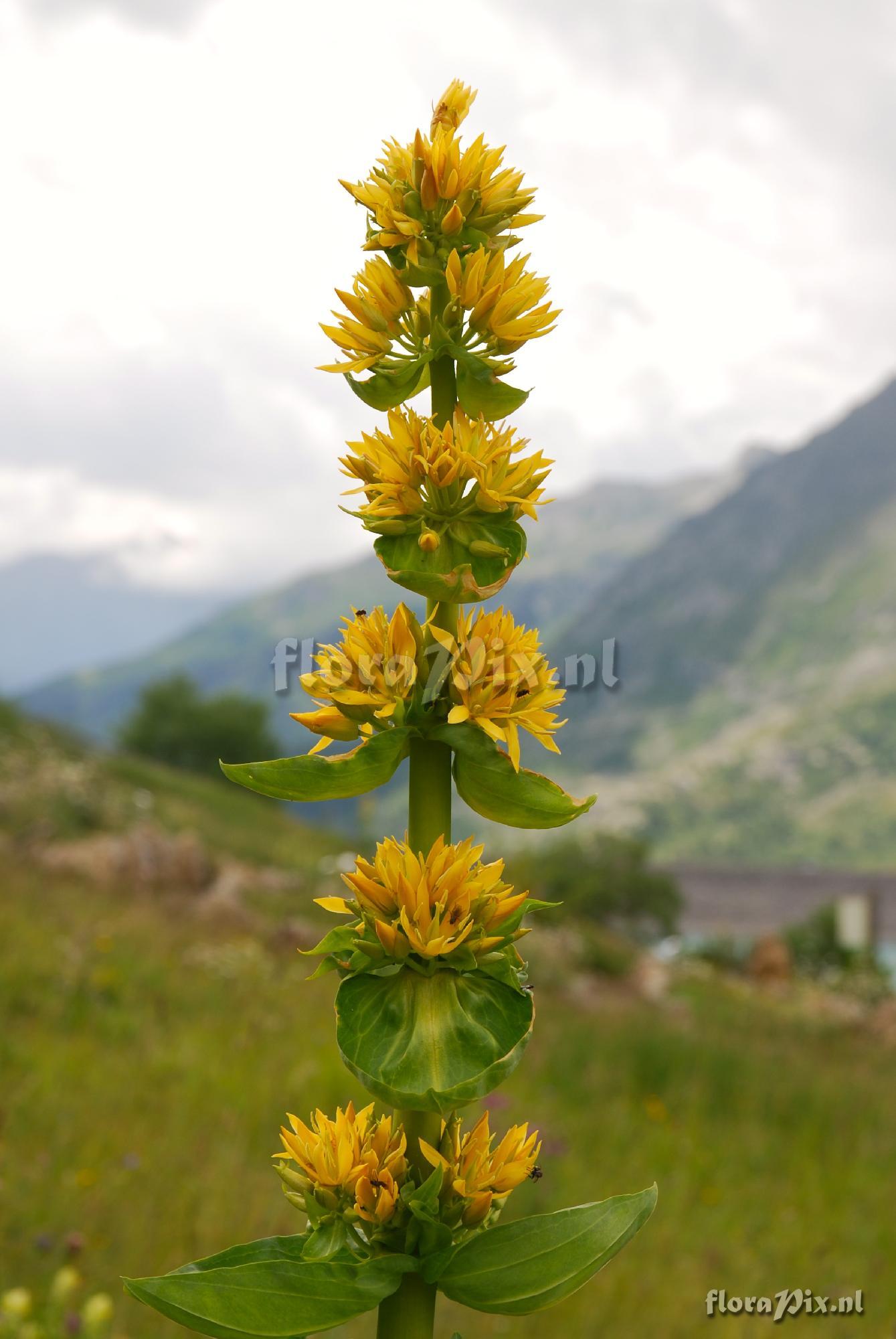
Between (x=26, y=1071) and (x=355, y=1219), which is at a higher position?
(x=355, y=1219)

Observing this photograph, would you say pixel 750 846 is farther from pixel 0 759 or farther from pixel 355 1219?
pixel 355 1219

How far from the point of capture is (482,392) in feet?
5.00

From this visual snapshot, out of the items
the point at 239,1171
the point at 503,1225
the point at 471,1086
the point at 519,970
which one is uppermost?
the point at 519,970

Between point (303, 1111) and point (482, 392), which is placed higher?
point (482, 392)

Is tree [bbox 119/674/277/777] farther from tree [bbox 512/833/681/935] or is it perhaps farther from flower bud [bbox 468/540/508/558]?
flower bud [bbox 468/540/508/558]

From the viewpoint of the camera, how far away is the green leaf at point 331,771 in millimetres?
1390

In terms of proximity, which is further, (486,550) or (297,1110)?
(297,1110)

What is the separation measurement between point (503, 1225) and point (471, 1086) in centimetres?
23

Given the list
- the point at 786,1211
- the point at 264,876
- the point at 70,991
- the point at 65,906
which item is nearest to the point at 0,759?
the point at 264,876

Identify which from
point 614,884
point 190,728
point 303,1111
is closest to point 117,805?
point 614,884

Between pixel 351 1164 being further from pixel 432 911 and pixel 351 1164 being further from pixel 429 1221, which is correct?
pixel 432 911

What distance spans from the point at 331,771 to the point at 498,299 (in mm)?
735

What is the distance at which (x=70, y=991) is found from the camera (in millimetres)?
7059

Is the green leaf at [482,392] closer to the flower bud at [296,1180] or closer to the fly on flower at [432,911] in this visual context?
the fly on flower at [432,911]
